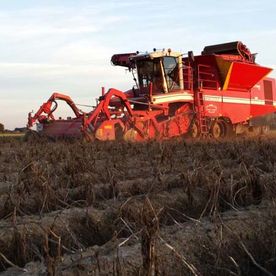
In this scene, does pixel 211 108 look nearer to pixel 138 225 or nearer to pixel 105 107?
pixel 105 107

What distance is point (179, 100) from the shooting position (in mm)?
15922

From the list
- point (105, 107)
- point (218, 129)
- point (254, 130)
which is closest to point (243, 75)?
point (218, 129)

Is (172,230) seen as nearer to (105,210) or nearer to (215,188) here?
Answer: (215,188)

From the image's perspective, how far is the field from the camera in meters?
2.54

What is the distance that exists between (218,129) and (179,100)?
2366 millimetres

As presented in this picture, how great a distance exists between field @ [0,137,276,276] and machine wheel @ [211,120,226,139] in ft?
34.6

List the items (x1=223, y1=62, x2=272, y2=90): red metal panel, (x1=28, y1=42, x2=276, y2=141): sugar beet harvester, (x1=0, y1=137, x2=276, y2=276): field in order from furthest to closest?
1. (x1=223, y1=62, x2=272, y2=90): red metal panel
2. (x1=28, y1=42, x2=276, y2=141): sugar beet harvester
3. (x1=0, y1=137, x2=276, y2=276): field

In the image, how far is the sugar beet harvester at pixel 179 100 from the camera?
566 inches

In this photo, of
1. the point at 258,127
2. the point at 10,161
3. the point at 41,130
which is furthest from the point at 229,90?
the point at 10,161

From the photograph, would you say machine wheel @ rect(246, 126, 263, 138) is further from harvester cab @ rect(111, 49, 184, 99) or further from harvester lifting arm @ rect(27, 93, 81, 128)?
harvester lifting arm @ rect(27, 93, 81, 128)

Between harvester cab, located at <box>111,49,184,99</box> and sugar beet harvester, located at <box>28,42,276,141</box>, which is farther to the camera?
harvester cab, located at <box>111,49,184,99</box>

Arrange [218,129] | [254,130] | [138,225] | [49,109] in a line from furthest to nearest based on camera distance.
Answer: [254,130] < [218,129] < [49,109] < [138,225]

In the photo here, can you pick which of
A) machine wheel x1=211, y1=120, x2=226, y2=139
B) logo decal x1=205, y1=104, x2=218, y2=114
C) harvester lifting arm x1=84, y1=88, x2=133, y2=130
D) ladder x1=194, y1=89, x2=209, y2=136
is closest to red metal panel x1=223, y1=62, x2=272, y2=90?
logo decal x1=205, y1=104, x2=218, y2=114

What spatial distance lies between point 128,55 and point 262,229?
14331 millimetres
